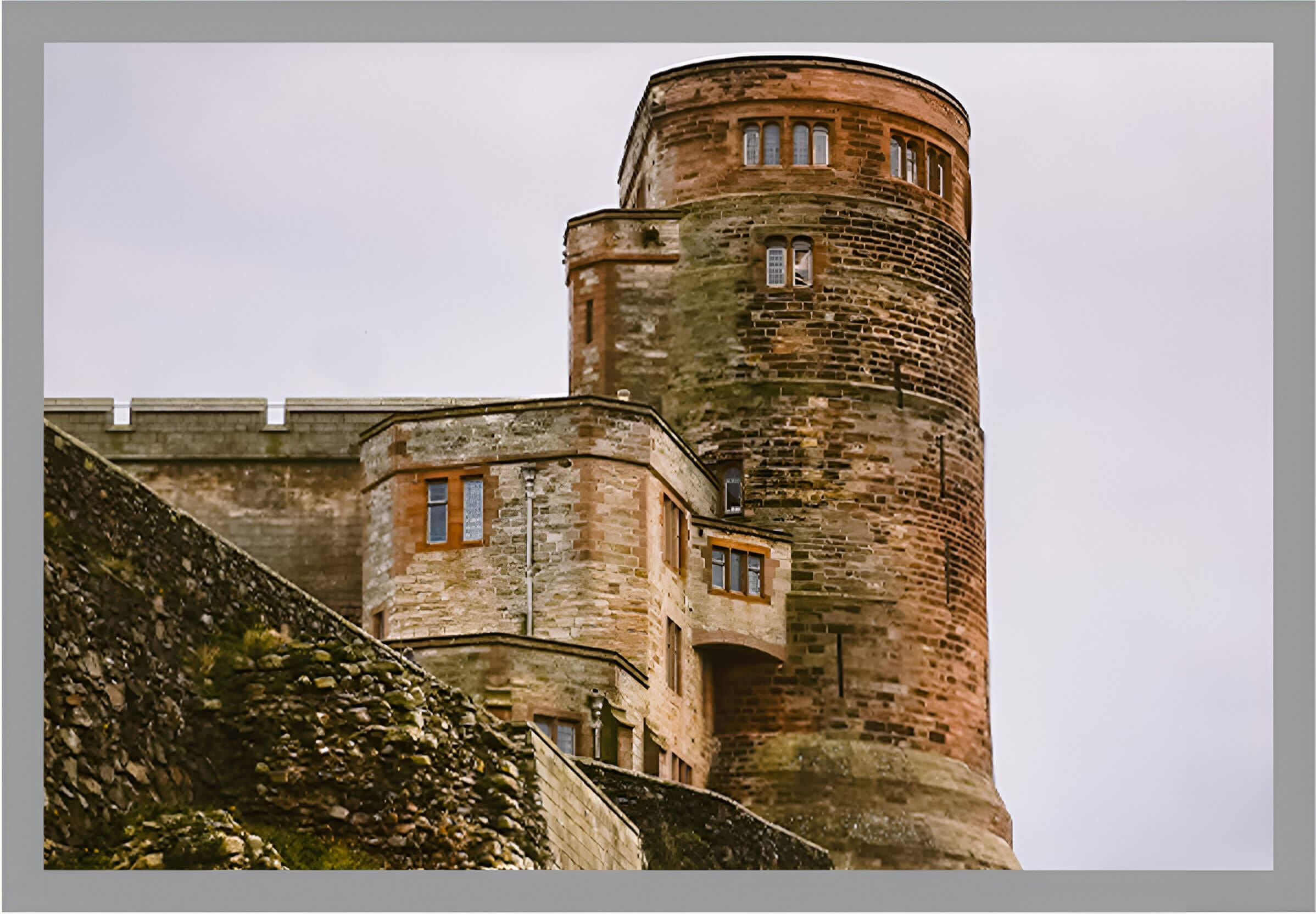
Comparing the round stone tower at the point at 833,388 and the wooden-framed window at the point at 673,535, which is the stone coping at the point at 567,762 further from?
the round stone tower at the point at 833,388

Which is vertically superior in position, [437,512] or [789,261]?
[789,261]

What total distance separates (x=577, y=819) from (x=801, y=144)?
2693 cm

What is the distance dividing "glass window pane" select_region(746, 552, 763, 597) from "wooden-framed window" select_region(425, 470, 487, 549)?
5.43 m

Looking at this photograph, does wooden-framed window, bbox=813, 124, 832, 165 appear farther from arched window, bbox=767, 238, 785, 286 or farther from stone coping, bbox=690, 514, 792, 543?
stone coping, bbox=690, 514, 792, 543

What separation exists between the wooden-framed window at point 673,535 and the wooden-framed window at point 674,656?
991 millimetres

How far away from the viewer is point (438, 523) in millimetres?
55062

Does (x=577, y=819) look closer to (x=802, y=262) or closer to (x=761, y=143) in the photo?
(x=802, y=262)

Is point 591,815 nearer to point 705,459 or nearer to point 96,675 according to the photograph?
point 96,675

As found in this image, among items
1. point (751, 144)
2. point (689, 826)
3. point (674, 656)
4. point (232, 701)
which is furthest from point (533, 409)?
point (232, 701)

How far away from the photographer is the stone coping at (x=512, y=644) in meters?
50.5

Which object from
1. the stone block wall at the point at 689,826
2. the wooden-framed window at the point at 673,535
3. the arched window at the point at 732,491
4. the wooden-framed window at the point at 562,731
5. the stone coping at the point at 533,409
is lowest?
the stone block wall at the point at 689,826

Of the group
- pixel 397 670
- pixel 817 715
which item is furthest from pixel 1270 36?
pixel 817 715

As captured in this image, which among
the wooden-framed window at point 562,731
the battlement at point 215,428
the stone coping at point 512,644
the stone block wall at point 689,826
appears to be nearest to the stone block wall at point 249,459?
the battlement at point 215,428

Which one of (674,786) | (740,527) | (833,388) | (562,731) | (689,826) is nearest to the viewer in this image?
(689,826)
